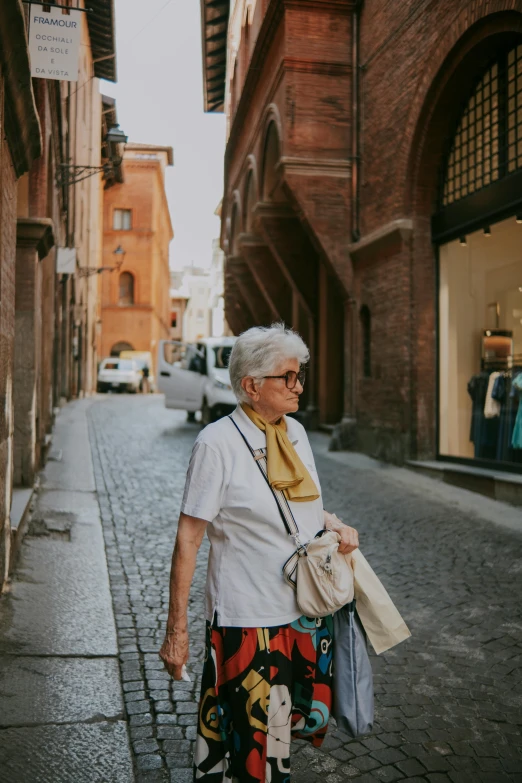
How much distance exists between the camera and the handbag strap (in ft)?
8.33

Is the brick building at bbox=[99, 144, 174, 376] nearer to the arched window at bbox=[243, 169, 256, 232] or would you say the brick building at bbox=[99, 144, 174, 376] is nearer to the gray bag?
the arched window at bbox=[243, 169, 256, 232]

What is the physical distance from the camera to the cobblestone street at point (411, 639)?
3.30 metres

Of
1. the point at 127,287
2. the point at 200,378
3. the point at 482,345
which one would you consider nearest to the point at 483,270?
the point at 482,345

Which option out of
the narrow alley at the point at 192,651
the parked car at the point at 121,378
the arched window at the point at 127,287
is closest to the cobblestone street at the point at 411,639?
the narrow alley at the point at 192,651

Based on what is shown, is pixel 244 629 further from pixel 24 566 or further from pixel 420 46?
pixel 420 46

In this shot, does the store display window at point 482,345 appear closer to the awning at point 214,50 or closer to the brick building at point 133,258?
→ the awning at point 214,50

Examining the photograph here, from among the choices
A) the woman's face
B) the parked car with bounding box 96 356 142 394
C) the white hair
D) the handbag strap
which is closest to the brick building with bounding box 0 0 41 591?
the white hair

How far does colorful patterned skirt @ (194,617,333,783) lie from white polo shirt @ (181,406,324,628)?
61mm

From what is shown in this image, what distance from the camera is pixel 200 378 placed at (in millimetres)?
19172

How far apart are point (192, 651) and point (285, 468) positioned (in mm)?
2293

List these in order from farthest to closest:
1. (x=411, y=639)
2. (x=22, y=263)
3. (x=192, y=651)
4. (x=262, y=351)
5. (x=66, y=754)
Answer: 1. (x=22, y=263)
2. (x=411, y=639)
3. (x=192, y=651)
4. (x=66, y=754)
5. (x=262, y=351)

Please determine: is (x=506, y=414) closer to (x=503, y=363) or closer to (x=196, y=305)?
(x=503, y=363)

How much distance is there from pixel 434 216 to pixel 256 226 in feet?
23.4

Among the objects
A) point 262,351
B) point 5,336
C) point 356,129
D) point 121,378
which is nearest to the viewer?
point 262,351
